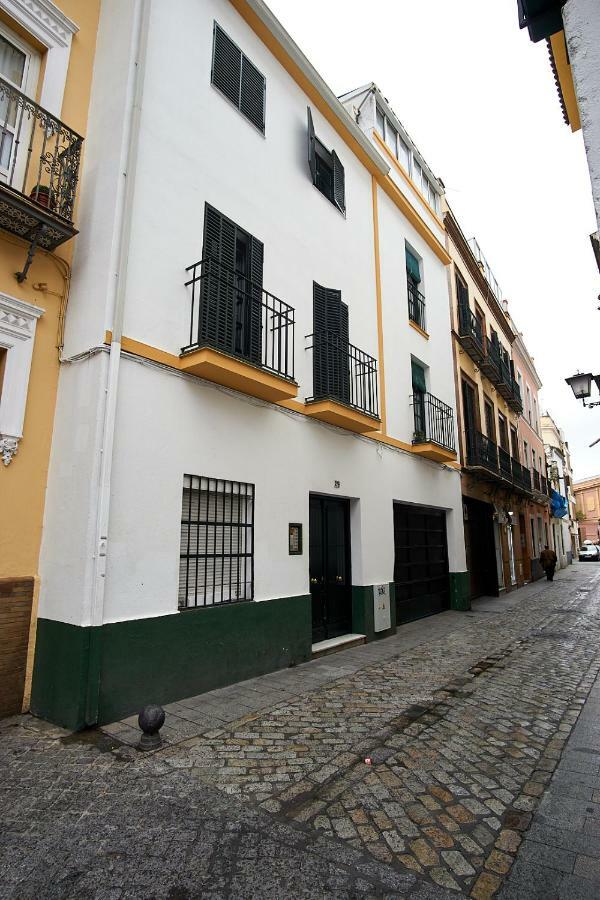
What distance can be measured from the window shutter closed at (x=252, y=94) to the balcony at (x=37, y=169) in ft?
10.2

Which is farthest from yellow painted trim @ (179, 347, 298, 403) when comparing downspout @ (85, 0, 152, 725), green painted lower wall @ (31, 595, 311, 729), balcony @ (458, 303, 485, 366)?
balcony @ (458, 303, 485, 366)

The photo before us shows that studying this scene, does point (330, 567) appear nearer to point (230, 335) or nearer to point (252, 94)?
point (230, 335)

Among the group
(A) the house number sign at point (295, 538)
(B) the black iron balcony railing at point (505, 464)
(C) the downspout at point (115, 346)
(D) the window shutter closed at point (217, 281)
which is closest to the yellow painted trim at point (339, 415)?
(A) the house number sign at point (295, 538)

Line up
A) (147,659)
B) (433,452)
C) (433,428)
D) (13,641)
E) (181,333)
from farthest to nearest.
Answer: (433,428)
(433,452)
(181,333)
(147,659)
(13,641)

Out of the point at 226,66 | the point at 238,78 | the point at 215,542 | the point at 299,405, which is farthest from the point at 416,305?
the point at 215,542

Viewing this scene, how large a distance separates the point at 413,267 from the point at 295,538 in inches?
348

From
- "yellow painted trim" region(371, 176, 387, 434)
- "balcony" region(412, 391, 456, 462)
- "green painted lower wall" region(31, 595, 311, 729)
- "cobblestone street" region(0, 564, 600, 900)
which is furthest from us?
"balcony" region(412, 391, 456, 462)

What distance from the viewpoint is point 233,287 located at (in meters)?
5.98

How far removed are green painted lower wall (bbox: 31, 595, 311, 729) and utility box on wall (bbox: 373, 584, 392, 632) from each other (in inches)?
115

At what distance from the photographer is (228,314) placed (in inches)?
242

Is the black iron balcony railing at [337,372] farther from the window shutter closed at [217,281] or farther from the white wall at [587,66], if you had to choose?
the white wall at [587,66]

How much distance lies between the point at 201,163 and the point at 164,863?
23.0 feet

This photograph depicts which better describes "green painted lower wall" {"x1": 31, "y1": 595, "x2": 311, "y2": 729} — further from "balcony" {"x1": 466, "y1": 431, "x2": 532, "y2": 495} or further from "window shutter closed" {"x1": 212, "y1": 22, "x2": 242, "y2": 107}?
"balcony" {"x1": 466, "y1": 431, "x2": 532, "y2": 495}

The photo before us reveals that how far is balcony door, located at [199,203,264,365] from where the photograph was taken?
5.87 m
